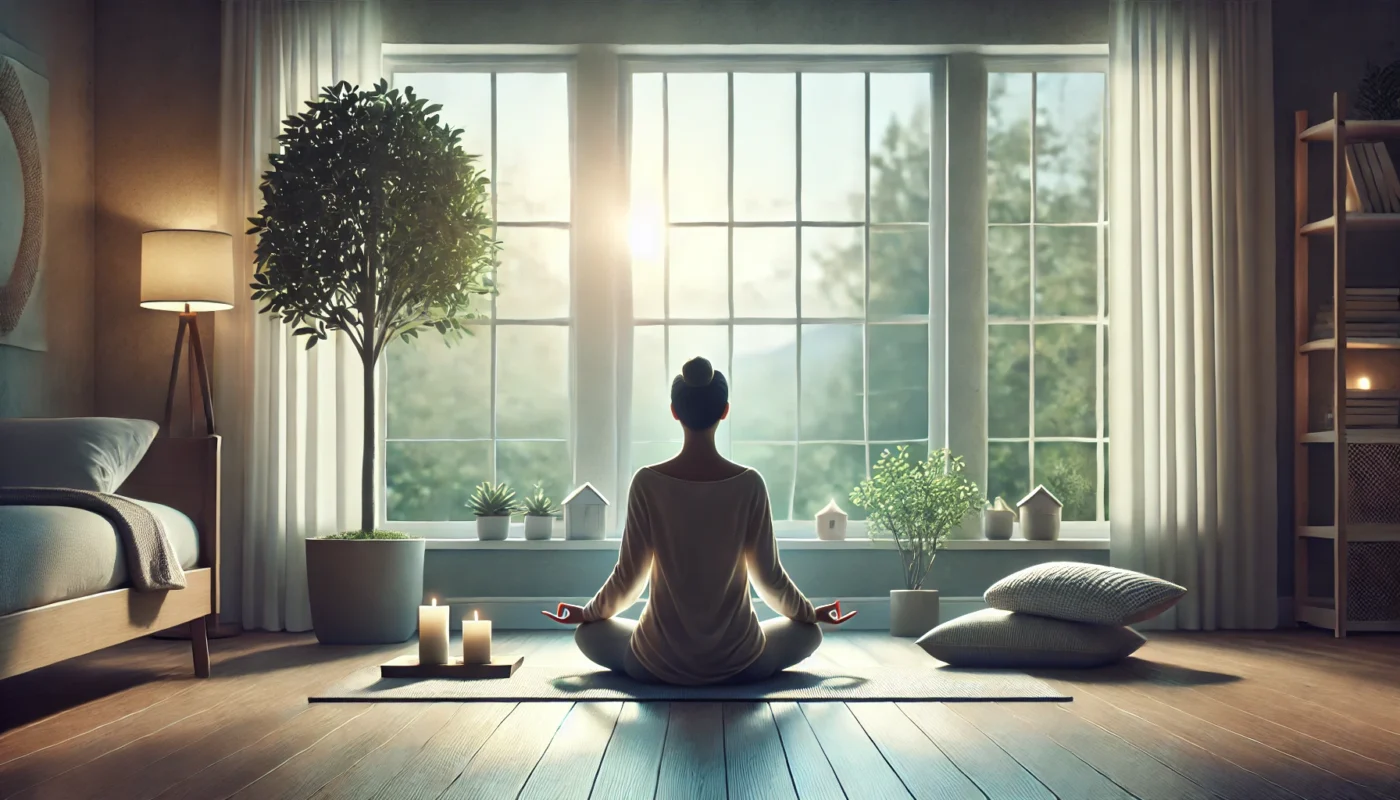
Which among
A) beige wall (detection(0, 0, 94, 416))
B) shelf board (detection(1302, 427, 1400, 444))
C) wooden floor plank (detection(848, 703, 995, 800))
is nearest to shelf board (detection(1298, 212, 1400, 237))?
shelf board (detection(1302, 427, 1400, 444))

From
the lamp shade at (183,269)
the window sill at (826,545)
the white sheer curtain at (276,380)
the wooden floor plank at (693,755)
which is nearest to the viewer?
the wooden floor plank at (693,755)

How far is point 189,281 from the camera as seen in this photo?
4.43 meters

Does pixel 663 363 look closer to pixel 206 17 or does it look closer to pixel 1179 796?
pixel 206 17

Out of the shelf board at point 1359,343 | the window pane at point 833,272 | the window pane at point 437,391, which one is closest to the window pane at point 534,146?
the window pane at point 437,391

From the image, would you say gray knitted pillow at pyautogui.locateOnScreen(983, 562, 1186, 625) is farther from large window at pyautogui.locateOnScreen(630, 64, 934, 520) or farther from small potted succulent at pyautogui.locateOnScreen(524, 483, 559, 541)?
small potted succulent at pyautogui.locateOnScreen(524, 483, 559, 541)

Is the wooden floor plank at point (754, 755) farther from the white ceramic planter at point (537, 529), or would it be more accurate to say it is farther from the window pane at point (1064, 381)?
the window pane at point (1064, 381)

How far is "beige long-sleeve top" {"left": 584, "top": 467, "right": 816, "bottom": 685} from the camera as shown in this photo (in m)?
3.21

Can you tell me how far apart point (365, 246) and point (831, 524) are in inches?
86.0

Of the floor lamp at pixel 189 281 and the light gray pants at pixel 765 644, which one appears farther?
the floor lamp at pixel 189 281

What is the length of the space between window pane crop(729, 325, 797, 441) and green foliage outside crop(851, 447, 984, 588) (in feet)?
1.69

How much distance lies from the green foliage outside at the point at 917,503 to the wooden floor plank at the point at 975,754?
164 centimetres

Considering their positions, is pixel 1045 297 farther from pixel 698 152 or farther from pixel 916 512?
pixel 698 152

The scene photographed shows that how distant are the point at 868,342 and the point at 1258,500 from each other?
5.65 feet

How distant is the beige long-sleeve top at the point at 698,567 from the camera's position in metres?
3.21
